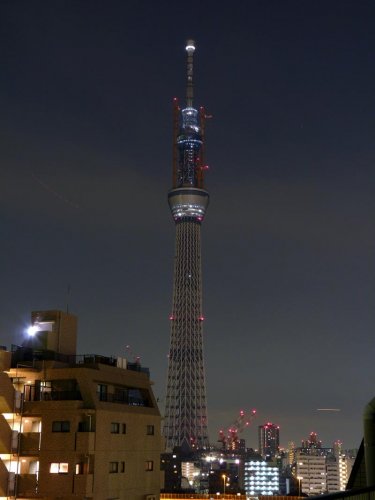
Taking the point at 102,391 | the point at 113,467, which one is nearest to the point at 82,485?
the point at 113,467

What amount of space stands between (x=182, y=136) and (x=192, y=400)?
168ft

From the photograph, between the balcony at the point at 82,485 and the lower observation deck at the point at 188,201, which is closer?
the balcony at the point at 82,485

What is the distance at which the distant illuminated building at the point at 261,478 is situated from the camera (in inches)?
6467

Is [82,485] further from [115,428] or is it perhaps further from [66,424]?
[115,428]

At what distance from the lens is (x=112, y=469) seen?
1099 inches

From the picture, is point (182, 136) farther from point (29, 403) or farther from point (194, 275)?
point (29, 403)

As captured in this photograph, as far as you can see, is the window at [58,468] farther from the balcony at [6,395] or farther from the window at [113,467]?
the balcony at [6,395]

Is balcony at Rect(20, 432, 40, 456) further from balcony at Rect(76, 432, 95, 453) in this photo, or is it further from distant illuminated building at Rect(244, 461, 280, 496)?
distant illuminated building at Rect(244, 461, 280, 496)

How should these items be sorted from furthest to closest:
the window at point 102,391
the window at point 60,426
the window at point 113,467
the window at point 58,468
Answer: the window at point 102,391, the window at point 113,467, the window at point 60,426, the window at point 58,468

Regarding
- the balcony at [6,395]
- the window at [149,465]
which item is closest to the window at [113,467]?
the window at [149,465]

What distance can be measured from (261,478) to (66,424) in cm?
15021

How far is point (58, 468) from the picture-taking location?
86.8ft

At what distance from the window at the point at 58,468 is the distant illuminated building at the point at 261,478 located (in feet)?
482

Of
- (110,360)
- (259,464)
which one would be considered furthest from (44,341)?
(259,464)
